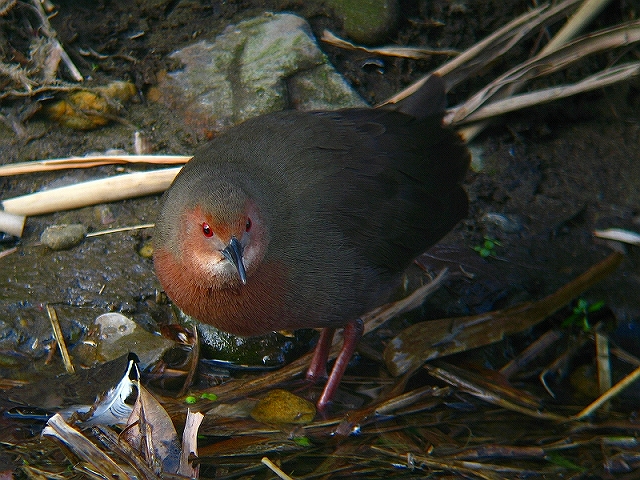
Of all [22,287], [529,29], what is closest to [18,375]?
[22,287]

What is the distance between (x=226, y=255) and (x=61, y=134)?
Answer: 2.19 meters

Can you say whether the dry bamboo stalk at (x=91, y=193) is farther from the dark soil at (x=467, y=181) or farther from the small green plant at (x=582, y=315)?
the small green plant at (x=582, y=315)

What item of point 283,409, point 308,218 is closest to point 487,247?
point 308,218

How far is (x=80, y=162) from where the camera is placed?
4.83 meters

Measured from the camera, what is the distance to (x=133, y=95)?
516cm

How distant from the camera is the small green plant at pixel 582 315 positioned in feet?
14.4

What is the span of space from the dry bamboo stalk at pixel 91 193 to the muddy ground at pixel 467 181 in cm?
7

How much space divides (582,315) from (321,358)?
1.51 metres

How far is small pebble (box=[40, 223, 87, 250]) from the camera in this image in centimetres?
452

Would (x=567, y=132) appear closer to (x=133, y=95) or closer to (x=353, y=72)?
(x=353, y=72)

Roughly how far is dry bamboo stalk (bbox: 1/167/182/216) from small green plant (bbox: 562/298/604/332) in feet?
8.13

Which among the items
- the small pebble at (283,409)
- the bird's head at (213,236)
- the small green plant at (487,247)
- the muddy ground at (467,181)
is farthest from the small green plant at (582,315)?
the bird's head at (213,236)

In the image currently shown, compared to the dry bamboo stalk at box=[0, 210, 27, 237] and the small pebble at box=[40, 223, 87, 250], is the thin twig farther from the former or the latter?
the dry bamboo stalk at box=[0, 210, 27, 237]

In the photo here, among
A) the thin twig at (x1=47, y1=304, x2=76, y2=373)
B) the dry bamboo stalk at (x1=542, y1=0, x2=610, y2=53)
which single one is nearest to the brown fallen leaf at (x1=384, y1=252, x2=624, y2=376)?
the dry bamboo stalk at (x1=542, y1=0, x2=610, y2=53)
